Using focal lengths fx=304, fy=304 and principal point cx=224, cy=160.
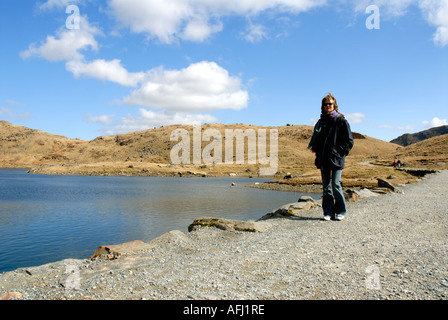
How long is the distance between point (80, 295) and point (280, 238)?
582 centimetres

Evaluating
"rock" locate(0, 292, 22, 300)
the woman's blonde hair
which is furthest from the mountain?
"rock" locate(0, 292, 22, 300)

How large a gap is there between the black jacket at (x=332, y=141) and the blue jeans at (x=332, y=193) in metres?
0.36

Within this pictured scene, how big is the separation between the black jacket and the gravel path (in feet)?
7.52

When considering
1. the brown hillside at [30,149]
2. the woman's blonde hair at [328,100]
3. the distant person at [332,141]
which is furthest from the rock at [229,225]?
the brown hillside at [30,149]

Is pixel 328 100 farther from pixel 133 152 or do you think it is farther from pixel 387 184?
pixel 133 152

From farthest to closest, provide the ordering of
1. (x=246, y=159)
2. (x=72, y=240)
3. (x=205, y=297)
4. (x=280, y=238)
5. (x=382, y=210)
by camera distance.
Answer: (x=246, y=159)
(x=72, y=240)
(x=382, y=210)
(x=280, y=238)
(x=205, y=297)

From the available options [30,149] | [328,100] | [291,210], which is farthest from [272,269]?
[30,149]

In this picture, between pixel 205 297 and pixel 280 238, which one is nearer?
pixel 205 297

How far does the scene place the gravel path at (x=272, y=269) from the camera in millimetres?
5340

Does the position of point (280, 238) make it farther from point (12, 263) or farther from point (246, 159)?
point (246, 159)

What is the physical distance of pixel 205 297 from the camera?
5.15 m

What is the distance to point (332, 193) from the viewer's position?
1149 cm

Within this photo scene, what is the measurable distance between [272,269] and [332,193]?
5.96 metres
